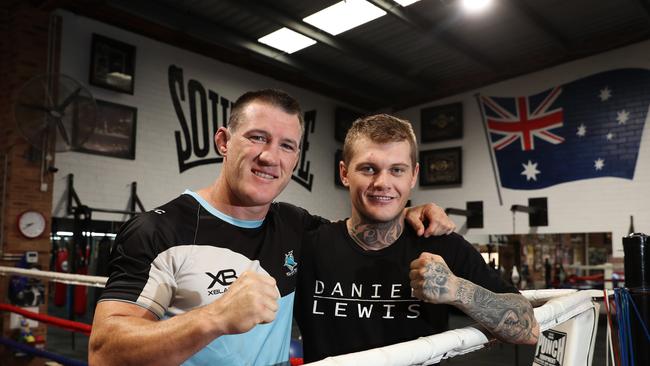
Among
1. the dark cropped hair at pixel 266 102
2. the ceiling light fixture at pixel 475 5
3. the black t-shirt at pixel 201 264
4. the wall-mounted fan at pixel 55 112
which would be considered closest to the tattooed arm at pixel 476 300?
the black t-shirt at pixel 201 264

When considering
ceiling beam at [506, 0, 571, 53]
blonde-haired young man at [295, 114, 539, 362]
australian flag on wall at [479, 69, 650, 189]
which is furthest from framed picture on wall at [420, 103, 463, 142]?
blonde-haired young man at [295, 114, 539, 362]

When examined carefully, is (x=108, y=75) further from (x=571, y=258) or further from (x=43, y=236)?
(x=571, y=258)

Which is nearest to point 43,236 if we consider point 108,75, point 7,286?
point 7,286

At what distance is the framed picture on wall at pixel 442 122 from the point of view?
9.52 meters

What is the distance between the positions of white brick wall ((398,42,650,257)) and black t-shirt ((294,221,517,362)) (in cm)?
724

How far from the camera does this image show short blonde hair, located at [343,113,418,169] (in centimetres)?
154

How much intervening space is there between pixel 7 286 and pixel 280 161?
17.7 ft

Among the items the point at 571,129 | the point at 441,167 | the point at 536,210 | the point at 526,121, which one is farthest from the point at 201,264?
the point at 441,167

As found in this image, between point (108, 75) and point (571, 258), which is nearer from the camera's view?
point (108, 75)

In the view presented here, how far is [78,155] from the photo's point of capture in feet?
20.2

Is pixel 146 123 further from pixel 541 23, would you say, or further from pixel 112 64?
pixel 541 23

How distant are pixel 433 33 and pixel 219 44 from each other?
123 inches

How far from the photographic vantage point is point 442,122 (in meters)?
9.73

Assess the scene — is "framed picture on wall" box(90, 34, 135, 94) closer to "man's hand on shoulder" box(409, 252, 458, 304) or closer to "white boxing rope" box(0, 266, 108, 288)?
"white boxing rope" box(0, 266, 108, 288)
